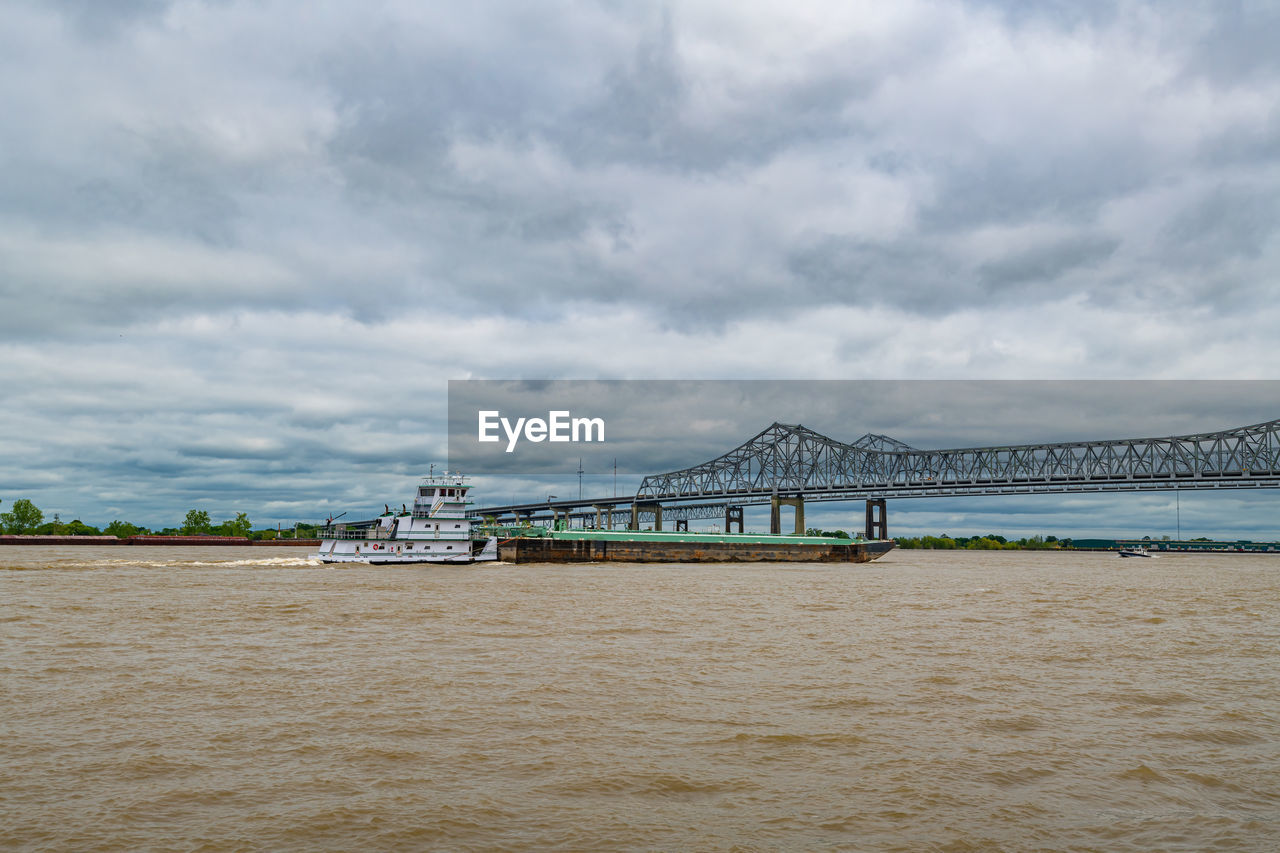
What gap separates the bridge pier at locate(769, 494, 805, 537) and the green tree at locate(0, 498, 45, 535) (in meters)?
165

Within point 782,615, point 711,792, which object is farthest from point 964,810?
point 782,615

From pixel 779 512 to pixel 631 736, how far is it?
17590 centimetres

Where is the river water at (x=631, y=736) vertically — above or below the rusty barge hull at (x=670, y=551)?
above

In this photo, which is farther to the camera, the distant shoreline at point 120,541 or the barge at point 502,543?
the distant shoreline at point 120,541

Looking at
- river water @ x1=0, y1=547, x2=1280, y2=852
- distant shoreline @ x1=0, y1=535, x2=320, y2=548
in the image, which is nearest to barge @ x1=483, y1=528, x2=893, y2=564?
river water @ x1=0, y1=547, x2=1280, y2=852

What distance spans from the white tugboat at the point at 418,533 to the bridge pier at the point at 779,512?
10952cm

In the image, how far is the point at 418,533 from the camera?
74.1 m

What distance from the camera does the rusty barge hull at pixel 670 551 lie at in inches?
3329

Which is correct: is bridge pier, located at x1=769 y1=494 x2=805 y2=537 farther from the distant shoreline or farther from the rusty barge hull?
the distant shoreline

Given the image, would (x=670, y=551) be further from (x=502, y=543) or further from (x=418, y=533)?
(x=418, y=533)

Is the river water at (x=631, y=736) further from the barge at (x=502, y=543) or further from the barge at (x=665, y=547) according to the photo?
the barge at (x=665, y=547)

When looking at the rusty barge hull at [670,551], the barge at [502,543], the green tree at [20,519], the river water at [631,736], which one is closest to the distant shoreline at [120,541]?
Answer: the green tree at [20,519]

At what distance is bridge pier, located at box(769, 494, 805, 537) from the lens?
583ft

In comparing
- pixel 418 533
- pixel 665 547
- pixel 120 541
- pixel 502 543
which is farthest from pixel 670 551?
pixel 120 541
